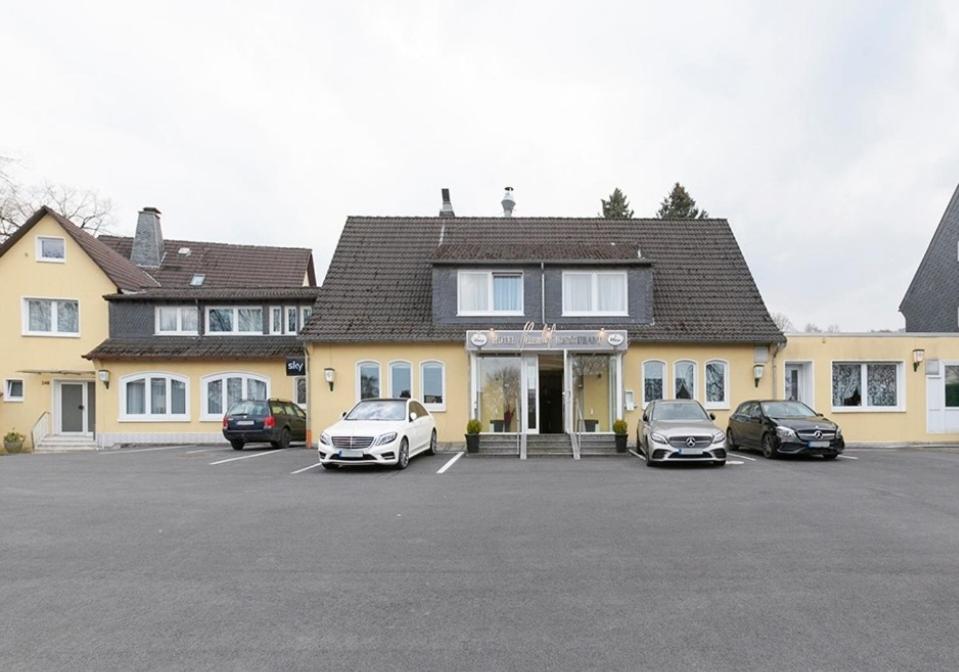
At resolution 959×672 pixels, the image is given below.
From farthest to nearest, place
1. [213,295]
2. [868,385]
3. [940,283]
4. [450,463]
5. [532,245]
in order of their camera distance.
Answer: [940,283] < [213,295] < [532,245] < [868,385] < [450,463]

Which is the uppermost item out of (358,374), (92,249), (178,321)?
(92,249)

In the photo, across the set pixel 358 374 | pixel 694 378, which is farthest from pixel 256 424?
pixel 694 378

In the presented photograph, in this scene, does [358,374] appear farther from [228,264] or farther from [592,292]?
[228,264]

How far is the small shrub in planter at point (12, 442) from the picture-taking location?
73.2ft

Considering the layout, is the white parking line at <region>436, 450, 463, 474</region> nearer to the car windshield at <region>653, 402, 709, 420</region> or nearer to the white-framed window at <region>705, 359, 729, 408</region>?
the car windshield at <region>653, 402, 709, 420</region>

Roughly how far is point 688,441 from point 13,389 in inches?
970

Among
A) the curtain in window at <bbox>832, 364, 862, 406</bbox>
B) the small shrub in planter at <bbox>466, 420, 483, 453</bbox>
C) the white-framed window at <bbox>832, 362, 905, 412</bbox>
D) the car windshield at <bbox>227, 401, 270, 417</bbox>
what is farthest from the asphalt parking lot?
the white-framed window at <bbox>832, 362, 905, 412</bbox>

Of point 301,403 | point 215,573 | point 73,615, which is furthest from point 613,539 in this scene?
point 301,403

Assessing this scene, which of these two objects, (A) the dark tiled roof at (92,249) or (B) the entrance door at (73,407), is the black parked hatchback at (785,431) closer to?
(A) the dark tiled roof at (92,249)

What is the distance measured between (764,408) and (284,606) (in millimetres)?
14778

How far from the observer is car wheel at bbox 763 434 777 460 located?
1552 cm

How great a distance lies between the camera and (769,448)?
15688 mm

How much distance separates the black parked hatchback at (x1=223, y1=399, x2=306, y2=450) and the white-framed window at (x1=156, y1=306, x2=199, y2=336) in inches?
224

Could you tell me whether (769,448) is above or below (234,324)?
below
